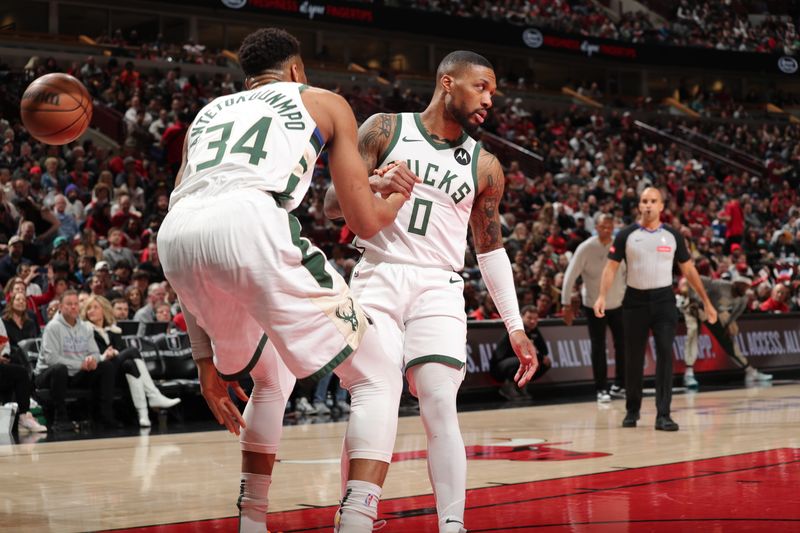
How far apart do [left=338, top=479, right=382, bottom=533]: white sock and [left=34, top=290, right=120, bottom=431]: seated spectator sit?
6.99 metres

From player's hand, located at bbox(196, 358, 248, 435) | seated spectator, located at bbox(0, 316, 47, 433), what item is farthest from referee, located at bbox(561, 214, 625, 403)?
player's hand, located at bbox(196, 358, 248, 435)

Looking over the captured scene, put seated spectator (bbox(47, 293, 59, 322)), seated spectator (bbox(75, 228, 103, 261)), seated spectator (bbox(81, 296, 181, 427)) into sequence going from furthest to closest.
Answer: seated spectator (bbox(75, 228, 103, 261)) → seated spectator (bbox(47, 293, 59, 322)) → seated spectator (bbox(81, 296, 181, 427))

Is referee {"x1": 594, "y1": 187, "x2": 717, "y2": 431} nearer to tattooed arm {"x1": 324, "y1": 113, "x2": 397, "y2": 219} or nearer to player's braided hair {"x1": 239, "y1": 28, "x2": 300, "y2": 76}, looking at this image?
tattooed arm {"x1": 324, "y1": 113, "x2": 397, "y2": 219}

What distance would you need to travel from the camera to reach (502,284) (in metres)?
4.65

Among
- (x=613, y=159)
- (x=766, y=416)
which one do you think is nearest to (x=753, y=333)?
(x=766, y=416)

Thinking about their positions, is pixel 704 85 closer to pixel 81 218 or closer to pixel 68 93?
pixel 81 218

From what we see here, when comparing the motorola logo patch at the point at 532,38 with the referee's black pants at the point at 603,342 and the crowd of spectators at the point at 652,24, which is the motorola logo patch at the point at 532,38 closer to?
the crowd of spectators at the point at 652,24

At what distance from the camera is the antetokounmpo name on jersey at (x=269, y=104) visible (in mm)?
3492

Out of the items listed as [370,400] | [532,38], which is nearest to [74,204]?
[370,400]

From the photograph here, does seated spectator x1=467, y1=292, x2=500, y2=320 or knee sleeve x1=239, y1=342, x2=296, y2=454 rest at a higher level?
knee sleeve x1=239, y1=342, x2=296, y2=454

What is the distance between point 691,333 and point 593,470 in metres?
9.22

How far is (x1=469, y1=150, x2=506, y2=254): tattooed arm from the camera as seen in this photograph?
4625 millimetres

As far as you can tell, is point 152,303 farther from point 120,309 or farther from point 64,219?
point 64,219

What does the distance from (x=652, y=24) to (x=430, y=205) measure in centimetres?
3859
